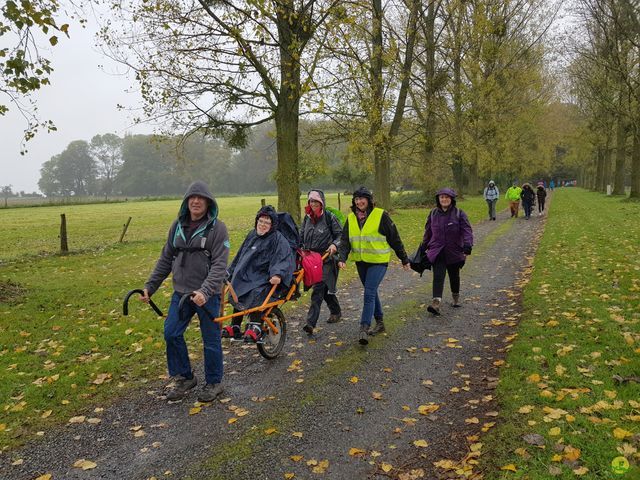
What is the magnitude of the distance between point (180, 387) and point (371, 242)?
3089mm

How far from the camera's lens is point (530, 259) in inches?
481

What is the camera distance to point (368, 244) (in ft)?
21.7

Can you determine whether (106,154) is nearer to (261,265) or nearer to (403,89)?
(403,89)

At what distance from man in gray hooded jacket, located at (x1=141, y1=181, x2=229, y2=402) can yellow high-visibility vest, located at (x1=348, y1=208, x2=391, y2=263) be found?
228 centimetres

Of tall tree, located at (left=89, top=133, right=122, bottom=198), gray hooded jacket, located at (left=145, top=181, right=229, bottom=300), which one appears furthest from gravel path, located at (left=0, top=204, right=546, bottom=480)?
tall tree, located at (left=89, top=133, right=122, bottom=198)

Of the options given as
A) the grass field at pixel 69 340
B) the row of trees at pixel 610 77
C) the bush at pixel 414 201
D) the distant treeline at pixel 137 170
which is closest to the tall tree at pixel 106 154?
the distant treeline at pixel 137 170

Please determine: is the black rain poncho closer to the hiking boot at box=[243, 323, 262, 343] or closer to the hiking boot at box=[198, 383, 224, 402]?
the hiking boot at box=[243, 323, 262, 343]

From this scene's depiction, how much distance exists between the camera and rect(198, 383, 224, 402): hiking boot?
4977 mm

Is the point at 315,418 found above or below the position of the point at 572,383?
below

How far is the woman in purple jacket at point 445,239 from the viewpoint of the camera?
25.1 feet

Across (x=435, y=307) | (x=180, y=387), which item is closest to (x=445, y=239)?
(x=435, y=307)

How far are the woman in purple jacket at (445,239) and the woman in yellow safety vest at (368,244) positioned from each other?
3.97 ft

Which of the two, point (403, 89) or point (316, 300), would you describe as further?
point (403, 89)

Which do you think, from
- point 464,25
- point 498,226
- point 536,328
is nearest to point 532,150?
point 464,25
